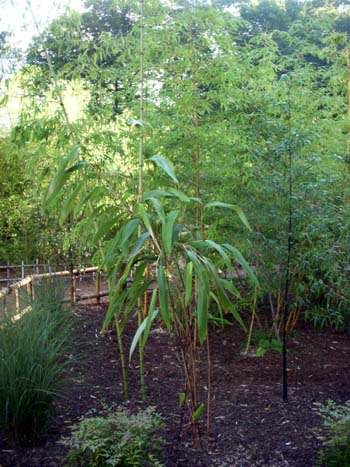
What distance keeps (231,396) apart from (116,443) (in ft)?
3.80

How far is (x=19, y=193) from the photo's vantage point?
410 inches

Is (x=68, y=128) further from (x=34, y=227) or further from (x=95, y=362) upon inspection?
(x=34, y=227)

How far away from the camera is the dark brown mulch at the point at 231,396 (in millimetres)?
2736

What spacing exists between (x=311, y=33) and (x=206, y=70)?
1.49m

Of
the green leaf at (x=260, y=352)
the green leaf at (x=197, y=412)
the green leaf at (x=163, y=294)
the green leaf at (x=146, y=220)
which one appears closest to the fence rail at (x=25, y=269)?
the green leaf at (x=260, y=352)

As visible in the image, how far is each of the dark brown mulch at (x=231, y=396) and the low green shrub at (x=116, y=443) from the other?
0.13m

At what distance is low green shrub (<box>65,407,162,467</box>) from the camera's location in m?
2.41

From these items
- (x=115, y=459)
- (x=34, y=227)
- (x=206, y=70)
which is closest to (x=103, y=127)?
(x=206, y=70)

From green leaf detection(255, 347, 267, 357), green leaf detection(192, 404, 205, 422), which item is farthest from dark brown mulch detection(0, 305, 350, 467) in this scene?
green leaf detection(192, 404, 205, 422)

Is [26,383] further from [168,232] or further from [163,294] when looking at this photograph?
[168,232]

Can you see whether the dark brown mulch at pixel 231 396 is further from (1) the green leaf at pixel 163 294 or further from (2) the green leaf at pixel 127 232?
(2) the green leaf at pixel 127 232

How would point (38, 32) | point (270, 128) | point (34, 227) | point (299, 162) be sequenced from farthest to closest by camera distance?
point (34, 227), point (270, 128), point (299, 162), point (38, 32)

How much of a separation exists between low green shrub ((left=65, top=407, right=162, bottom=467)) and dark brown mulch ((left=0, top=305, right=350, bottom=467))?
5.2 inches

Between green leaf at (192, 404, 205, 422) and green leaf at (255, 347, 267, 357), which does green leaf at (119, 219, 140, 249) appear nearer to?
green leaf at (192, 404, 205, 422)
